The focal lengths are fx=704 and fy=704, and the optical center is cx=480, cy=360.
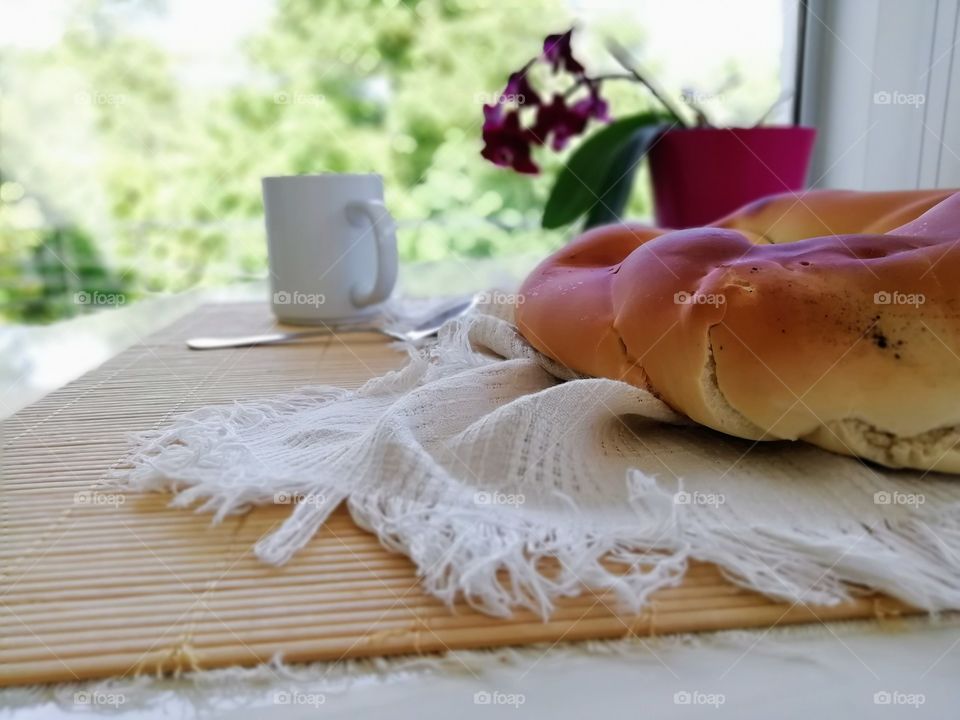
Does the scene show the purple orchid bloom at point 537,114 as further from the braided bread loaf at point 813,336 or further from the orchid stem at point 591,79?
the braided bread loaf at point 813,336

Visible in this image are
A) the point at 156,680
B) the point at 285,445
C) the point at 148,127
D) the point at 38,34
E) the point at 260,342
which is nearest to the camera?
the point at 156,680

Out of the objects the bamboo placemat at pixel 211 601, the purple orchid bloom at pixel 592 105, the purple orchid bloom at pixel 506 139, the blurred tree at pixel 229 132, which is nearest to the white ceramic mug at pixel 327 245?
the purple orchid bloom at pixel 506 139

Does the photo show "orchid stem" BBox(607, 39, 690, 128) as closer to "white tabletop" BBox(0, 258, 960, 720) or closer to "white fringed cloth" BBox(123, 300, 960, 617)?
"white fringed cloth" BBox(123, 300, 960, 617)

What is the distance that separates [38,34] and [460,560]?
10.2 feet

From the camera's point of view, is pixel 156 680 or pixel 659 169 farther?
pixel 659 169

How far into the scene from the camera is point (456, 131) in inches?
119

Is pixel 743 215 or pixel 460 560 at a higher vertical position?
pixel 743 215

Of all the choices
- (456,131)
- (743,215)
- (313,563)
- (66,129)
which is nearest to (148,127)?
(66,129)

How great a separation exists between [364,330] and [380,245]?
0.10 meters

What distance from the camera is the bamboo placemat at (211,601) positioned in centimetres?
28

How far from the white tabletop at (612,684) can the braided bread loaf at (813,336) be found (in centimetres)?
12

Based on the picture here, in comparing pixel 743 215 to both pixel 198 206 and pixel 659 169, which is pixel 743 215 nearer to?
pixel 659 169

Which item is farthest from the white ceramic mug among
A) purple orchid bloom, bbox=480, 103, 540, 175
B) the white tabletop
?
the white tabletop

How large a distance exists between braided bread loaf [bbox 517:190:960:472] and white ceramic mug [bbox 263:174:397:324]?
45 cm
